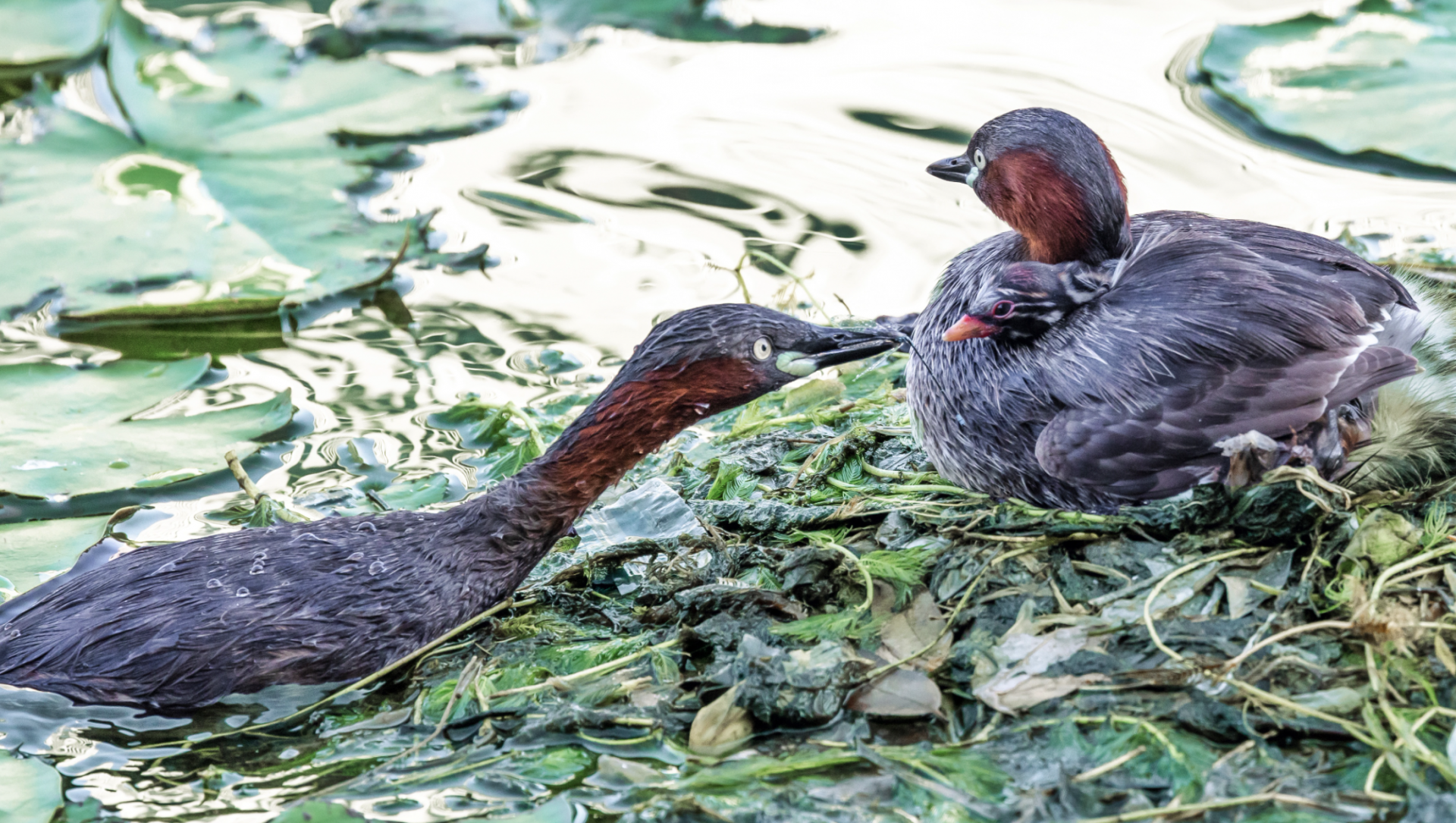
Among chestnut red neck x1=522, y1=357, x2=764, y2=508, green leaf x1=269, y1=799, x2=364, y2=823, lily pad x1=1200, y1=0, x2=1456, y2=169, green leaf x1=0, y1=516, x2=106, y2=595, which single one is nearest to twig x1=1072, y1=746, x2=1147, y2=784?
chestnut red neck x1=522, y1=357, x2=764, y2=508

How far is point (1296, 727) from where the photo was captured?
366 centimetres

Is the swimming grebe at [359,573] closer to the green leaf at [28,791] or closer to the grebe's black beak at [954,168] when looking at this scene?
the green leaf at [28,791]

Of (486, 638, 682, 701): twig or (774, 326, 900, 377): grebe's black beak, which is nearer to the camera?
(486, 638, 682, 701): twig

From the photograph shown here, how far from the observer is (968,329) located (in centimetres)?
438

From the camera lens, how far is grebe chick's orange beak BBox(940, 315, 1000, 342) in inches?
172

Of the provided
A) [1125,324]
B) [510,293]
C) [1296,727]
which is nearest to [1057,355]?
[1125,324]

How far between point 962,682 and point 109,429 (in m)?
3.33

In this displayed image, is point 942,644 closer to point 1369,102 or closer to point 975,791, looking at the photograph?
point 975,791

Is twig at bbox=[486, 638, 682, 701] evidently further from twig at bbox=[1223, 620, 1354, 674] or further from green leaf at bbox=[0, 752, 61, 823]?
twig at bbox=[1223, 620, 1354, 674]

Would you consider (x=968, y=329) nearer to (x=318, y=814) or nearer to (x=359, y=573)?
(x=359, y=573)

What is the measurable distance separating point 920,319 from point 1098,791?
2030 mm

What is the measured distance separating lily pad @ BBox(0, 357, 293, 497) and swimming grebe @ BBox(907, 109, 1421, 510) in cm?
256

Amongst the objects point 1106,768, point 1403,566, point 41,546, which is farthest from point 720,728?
point 41,546

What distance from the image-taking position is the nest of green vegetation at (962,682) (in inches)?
142
